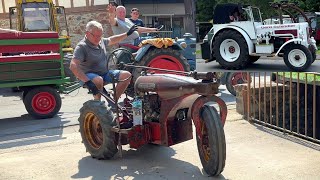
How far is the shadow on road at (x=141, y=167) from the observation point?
4.12 m

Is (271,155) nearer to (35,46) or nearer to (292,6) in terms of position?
(292,6)

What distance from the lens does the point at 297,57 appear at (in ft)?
16.1

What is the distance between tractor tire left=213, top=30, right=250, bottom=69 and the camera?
17.1ft

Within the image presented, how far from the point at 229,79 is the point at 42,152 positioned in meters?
4.29

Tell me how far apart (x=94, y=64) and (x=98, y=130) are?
2.77 feet

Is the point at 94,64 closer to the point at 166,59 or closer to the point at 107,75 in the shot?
the point at 107,75

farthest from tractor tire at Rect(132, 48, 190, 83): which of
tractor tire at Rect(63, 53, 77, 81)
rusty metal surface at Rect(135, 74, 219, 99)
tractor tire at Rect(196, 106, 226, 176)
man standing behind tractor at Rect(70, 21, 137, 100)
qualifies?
tractor tire at Rect(196, 106, 226, 176)

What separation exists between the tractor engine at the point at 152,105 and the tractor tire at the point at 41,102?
10.3 feet

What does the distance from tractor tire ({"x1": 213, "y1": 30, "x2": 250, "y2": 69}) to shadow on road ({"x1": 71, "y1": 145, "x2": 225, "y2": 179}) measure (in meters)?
1.28

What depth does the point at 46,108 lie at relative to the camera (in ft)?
22.9

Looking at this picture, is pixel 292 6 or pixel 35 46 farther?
pixel 35 46

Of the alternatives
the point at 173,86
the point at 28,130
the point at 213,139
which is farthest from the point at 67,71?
the point at 213,139

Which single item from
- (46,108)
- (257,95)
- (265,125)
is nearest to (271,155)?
(265,125)

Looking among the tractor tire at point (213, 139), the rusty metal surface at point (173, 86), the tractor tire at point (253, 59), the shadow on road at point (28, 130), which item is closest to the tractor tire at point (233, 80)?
the tractor tire at point (253, 59)
